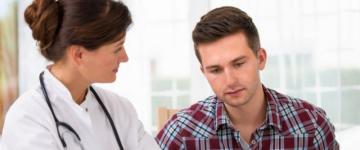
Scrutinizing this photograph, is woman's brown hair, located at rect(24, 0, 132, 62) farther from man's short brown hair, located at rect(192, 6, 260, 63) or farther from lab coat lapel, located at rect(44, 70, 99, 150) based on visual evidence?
man's short brown hair, located at rect(192, 6, 260, 63)

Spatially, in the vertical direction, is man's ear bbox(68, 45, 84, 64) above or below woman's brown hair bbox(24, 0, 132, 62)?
below

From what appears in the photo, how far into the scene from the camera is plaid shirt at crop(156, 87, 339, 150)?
1.62m

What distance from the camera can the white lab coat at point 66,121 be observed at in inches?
52.4

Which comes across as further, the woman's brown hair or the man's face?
the man's face

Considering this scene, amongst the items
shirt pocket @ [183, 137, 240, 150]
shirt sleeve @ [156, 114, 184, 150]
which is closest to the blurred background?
shirt sleeve @ [156, 114, 184, 150]

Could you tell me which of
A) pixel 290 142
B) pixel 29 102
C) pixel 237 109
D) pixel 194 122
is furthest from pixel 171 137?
pixel 29 102

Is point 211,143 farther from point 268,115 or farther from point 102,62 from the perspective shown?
point 102,62

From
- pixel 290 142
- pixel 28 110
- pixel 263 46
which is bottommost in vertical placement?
pixel 290 142

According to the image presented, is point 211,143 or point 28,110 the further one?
point 211,143

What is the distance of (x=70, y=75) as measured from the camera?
1458 millimetres

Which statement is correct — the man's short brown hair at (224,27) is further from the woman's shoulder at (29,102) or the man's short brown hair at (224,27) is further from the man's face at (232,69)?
the woman's shoulder at (29,102)

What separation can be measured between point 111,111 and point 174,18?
1450 mm

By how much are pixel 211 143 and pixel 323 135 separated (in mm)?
326

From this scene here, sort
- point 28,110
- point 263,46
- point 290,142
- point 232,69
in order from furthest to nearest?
point 263,46, point 290,142, point 232,69, point 28,110
